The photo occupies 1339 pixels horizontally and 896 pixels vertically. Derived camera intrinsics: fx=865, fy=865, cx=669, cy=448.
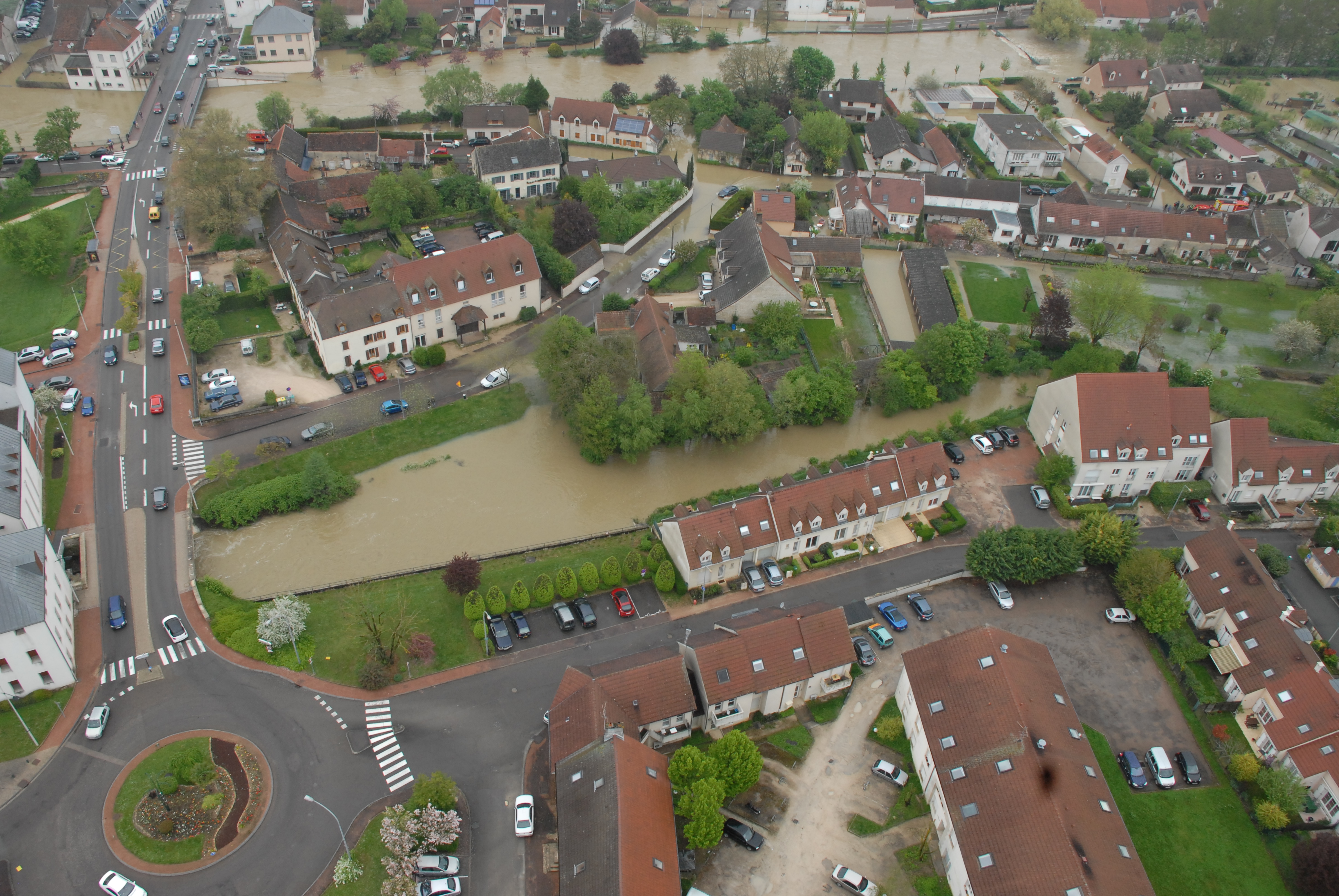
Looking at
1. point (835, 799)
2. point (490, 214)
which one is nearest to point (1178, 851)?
point (835, 799)

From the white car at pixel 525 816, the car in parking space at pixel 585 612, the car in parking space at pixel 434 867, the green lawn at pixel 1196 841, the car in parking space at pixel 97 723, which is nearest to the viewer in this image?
the car in parking space at pixel 434 867

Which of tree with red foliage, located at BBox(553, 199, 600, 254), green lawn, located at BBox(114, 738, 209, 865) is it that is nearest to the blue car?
green lawn, located at BBox(114, 738, 209, 865)

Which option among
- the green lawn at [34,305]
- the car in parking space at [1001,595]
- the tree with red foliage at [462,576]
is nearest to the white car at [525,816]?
the tree with red foliage at [462,576]

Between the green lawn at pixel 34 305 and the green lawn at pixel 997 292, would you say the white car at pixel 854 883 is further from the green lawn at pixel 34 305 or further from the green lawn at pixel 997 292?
the green lawn at pixel 34 305

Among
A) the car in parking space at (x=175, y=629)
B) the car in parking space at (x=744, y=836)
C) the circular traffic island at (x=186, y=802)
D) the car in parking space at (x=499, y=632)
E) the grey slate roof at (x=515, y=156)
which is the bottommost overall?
the car in parking space at (x=744, y=836)

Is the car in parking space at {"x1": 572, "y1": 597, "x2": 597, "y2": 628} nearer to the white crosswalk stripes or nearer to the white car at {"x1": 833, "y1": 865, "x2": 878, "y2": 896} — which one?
the white car at {"x1": 833, "y1": 865, "x2": 878, "y2": 896}

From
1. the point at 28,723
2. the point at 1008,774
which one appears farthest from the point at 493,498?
the point at 1008,774
